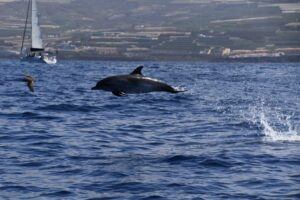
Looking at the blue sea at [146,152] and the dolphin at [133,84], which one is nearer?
the blue sea at [146,152]

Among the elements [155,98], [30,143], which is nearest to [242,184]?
[30,143]

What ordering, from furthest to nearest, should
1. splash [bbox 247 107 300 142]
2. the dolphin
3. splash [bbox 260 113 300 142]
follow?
splash [bbox 247 107 300 142], splash [bbox 260 113 300 142], the dolphin

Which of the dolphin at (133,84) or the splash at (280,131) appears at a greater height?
the dolphin at (133,84)

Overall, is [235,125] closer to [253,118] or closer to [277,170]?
[253,118]

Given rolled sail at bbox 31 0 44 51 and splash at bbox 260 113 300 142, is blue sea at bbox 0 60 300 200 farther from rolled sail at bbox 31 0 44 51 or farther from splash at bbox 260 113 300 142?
rolled sail at bbox 31 0 44 51

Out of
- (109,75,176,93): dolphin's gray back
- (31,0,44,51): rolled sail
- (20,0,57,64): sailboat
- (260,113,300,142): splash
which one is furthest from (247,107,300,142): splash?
(31,0,44,51): rolled sail

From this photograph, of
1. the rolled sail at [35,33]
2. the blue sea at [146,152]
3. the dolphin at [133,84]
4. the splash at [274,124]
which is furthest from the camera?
the rolled sail at [35,33]

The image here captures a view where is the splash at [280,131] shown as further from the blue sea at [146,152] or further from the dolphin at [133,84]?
the dolphin at [133,84]

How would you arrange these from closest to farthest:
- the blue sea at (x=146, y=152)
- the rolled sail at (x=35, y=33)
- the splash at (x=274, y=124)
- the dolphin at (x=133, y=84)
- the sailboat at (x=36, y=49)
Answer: the blue sea at (x=146, y=152) < the dolphin at (x=133, y=84) < the splash at (x=274, y=124) < the sailboat at (x=36, y=49) < the rolled sail at (x=35, y=33)

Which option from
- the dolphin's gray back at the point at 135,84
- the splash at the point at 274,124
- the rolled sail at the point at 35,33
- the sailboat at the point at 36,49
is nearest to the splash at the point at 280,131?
the splash at the point at 274,124

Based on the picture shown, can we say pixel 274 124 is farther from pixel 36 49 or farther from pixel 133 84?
pixel 36 49

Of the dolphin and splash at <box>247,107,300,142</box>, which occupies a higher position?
the dolphin

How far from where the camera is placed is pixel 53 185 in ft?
56.9

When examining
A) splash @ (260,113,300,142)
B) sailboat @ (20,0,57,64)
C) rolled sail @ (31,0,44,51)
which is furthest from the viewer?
rolled sail @ (31,0,44,51)
